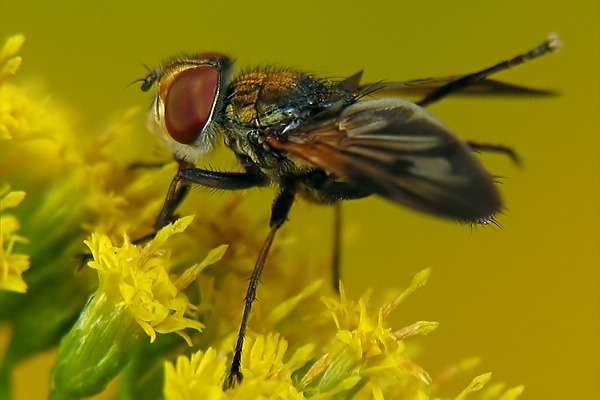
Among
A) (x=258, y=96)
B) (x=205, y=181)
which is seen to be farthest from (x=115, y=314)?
(x=258, y=96)

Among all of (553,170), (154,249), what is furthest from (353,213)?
(154,249)

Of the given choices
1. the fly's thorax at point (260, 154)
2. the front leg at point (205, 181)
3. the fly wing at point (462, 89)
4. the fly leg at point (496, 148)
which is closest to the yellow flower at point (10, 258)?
the front leg at point (205, 181)

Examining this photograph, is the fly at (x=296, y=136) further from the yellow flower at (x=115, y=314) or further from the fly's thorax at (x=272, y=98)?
the yellow flower at (x=115, y=314)

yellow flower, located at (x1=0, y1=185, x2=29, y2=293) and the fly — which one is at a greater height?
the fly

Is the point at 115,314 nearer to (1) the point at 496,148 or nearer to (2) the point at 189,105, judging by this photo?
(2) the point at 189,105

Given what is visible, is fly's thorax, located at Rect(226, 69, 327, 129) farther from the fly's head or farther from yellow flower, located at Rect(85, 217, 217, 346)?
yellow flower, located at Rect(85, 217, 217, 346)

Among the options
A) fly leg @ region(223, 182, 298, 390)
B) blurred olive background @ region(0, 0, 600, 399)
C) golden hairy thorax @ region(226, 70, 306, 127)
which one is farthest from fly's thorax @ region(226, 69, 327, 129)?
blurred olive background @ region(0, 0, 600, 399)
